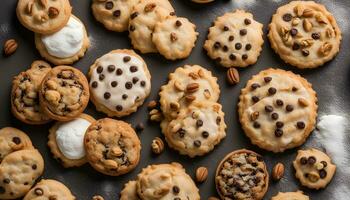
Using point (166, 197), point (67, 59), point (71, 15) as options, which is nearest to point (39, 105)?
point (67, 59)

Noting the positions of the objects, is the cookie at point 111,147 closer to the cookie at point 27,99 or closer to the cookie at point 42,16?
the cookie at point 27,99

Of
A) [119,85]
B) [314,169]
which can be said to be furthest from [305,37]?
[119,85]

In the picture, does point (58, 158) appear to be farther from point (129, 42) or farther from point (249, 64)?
point (249, 64)

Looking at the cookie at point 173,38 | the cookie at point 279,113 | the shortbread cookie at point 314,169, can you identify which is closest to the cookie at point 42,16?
the cookie at point 173,38

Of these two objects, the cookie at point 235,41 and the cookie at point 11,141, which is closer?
A: the cookie at point 11,141

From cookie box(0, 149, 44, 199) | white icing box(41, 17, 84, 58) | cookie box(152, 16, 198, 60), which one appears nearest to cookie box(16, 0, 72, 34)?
white icing box(41, 17, 84, 58)
